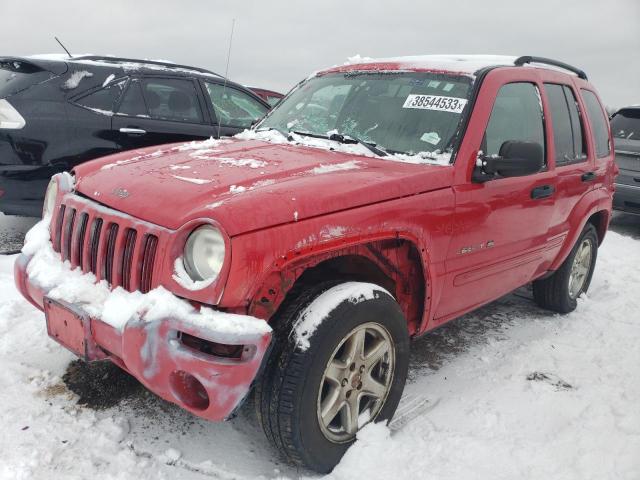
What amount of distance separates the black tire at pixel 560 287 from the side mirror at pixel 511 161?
173 centimetres

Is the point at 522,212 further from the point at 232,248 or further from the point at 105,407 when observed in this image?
the point at 105,407

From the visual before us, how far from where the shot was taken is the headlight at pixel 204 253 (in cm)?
205

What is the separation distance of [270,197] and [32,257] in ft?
4.50

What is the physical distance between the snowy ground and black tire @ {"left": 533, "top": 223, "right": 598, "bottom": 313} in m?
0.62

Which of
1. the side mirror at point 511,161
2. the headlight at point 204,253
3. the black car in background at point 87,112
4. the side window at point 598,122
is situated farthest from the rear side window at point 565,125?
the black car in background at point 87,112

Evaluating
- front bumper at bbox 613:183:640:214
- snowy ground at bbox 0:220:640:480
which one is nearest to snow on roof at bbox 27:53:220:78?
snowy ground at bbox 0:220:640:480

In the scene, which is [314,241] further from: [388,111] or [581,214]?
[581,214]

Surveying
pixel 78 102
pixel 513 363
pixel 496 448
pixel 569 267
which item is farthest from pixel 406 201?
pixel 78 102

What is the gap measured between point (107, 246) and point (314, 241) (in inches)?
36.0

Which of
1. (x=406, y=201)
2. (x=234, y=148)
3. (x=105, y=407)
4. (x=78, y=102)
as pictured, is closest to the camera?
(x=406, y=201)

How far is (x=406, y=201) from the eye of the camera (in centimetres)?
253

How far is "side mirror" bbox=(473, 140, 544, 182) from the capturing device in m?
2.85

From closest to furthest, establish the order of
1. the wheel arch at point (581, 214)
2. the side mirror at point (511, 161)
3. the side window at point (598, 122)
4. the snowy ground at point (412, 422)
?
the snowy ground at point (412, 422)
the side mirror at point (511, 161)
the wheel arch at point (581, 214)
the side window at point (598, 122)

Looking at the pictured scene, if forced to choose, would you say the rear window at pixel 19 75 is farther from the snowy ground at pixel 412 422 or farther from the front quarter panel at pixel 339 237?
the front quarter panel at pixel 339 237
